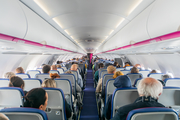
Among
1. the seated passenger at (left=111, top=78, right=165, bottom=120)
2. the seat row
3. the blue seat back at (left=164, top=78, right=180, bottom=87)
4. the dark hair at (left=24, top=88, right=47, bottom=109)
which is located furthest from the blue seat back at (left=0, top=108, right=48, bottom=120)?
the blue seat back at (left=164, top=78, right=180, bottom=87)

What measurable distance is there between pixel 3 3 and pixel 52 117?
2.45 meters

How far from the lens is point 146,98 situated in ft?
5.93

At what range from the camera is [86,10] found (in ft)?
12.9

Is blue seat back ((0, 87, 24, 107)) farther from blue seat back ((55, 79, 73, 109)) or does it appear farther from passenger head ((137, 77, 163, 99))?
passenger head ((137, 77, 163, 99))

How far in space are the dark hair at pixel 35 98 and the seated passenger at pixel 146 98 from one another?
1139mm

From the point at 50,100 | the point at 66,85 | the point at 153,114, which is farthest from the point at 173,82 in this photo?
the point at 50,100

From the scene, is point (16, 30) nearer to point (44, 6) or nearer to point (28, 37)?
point (28, 37)

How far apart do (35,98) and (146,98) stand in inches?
63.8

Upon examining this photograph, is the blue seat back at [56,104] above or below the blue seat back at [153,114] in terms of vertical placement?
below

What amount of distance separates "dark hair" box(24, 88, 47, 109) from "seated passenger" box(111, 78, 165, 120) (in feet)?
3.74

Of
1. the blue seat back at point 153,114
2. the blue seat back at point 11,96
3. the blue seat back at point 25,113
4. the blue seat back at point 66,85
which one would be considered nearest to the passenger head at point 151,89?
the blue seat back at point 153,114

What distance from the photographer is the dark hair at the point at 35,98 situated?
64.4 inches

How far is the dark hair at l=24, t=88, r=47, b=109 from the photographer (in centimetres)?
164

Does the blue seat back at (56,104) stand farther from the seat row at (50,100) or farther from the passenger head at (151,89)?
the passenger head at (151,89)
